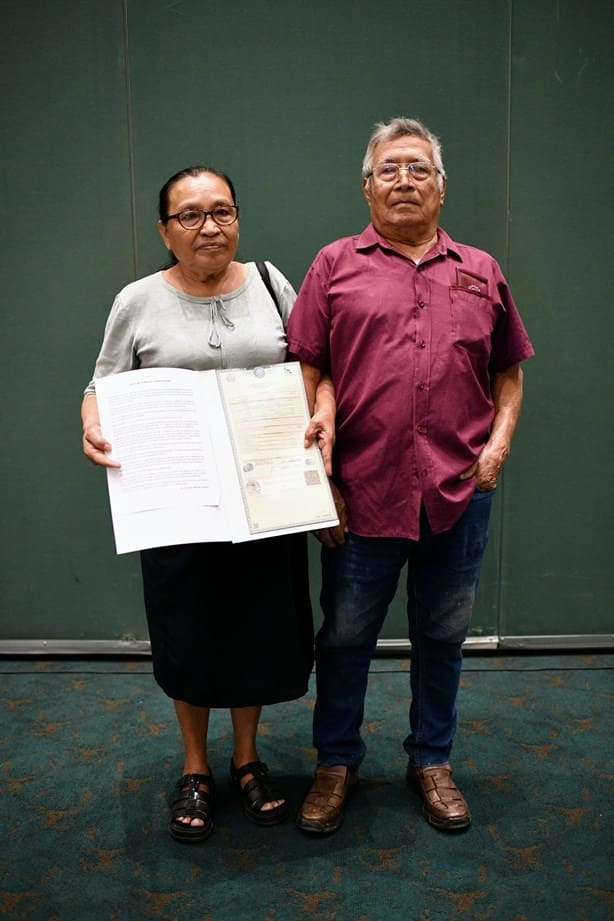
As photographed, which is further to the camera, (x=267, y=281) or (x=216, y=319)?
(x=267, y=281)

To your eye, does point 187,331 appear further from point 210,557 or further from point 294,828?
point 294,828

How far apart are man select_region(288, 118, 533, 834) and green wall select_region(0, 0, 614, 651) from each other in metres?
0.95

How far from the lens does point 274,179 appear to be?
2.84 meters

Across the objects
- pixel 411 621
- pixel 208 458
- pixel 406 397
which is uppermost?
pixel 406 397

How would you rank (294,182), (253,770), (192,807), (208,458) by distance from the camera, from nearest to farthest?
(208,458)
(192,807)
(253,770)
(294,182)

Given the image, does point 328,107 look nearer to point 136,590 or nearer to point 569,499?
point 569,499

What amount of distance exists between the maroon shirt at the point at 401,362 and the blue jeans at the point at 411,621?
9 cm

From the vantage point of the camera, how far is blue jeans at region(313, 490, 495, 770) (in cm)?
200

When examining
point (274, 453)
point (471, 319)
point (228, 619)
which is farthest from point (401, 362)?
point (228, 619)

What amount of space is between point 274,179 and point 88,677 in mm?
1896

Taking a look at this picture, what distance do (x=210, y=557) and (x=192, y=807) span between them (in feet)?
2.24

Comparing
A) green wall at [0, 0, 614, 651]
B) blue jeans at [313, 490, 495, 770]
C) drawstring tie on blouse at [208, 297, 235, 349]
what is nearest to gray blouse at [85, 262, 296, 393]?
drawstring tie on blouse at [208, 297, 235, 349]

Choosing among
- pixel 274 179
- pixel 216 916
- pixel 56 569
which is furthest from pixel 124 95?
pixel 216 916

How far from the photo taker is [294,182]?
2.84 meters
